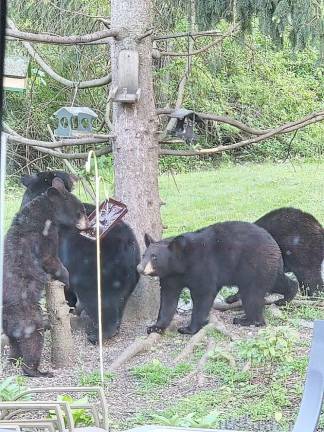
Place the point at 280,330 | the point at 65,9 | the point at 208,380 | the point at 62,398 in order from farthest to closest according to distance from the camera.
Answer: the point at 65,9 → the point at 280,330 → the point at 208,380 → the point at 62,398

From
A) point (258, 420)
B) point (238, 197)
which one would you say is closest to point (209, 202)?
point (238, 197)

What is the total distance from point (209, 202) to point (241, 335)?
495 millimetres

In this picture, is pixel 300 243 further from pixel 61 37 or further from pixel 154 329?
pixel 61 37

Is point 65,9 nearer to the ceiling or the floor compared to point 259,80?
nearer to the ceiling

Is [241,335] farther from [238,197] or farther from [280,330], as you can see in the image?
[238,197]

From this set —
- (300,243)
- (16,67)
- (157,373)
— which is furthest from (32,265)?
(300,243)

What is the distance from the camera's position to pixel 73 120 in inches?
121

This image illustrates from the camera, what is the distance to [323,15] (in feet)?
9.98

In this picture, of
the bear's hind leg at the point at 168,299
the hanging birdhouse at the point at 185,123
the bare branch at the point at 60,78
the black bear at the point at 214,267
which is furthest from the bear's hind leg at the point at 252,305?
the bare branch at the point at 60,78

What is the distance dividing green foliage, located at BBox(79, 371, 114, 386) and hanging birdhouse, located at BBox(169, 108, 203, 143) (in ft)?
3.16

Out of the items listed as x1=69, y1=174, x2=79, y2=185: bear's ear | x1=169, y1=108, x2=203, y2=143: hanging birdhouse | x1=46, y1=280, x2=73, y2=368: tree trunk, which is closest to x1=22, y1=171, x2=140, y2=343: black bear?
x1=69, y1=174, x2=79, y2=185: bear's ear

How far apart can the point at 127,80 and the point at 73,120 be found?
0.31 metres

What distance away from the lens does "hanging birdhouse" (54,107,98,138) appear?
3045 mm

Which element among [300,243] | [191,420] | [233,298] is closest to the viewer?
[191,420]
